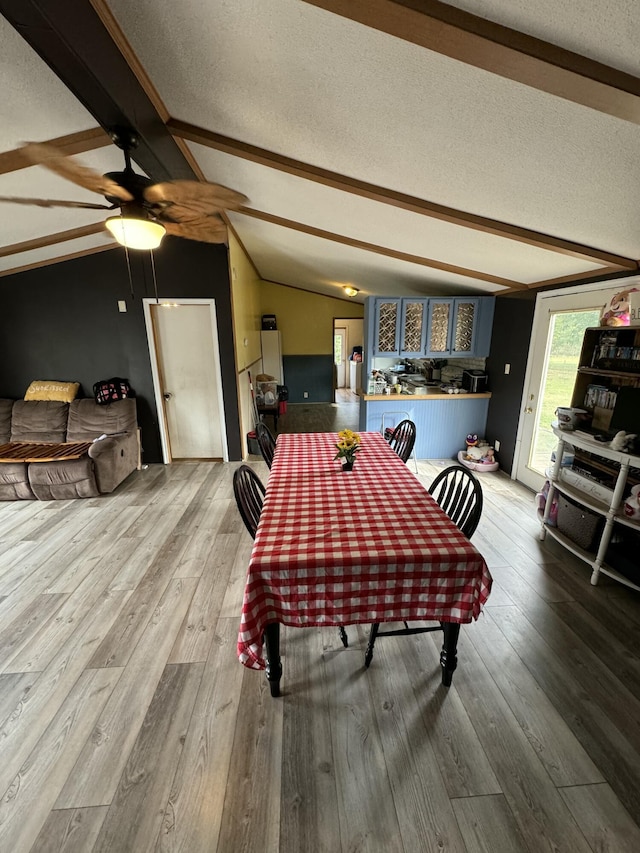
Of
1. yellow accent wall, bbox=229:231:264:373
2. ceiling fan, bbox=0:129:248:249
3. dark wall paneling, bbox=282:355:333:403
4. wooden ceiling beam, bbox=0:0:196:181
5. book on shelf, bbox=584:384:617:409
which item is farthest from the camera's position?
dark wall paneling, bbox=282:355:333:403

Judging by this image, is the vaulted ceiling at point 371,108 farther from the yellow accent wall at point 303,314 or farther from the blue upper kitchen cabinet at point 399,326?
the yellow accent wall at point 303,314

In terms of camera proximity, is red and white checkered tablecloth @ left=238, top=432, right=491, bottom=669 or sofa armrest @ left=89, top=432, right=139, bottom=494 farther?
sofa armrest @ left=89, top=432, right=139, bottom=494

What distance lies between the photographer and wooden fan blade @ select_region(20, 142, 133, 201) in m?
1.31

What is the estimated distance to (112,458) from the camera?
12.0 ft

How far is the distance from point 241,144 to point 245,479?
80.2 inches

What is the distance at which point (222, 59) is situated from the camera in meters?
1.41

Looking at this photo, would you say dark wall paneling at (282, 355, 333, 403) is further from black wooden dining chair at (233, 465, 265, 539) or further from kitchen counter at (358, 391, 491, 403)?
black wooden dining chair at (233, 465, 265, 539)

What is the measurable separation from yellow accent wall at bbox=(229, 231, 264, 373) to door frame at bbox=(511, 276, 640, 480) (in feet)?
10.9

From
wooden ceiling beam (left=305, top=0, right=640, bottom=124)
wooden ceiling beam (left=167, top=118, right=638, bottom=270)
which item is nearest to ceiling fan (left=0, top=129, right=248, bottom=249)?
wooden ceiling beam (left=167, top=118, right=638, bottom=270)

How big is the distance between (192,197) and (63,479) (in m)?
3.08

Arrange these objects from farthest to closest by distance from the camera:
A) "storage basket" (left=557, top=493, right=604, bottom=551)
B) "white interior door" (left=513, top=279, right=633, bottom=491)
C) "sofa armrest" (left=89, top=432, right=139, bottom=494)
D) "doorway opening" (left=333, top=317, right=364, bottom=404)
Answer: "doorway opening" (left=333, top=317, right=364, bottom=404) → "sofa armrest" (left=89, top=432, right=139, bottom=494) → "white interior door" (left=513, top=279, right=633, bottom=491) → "storage basket" (left=557, top=493, right=604, bottom=551)

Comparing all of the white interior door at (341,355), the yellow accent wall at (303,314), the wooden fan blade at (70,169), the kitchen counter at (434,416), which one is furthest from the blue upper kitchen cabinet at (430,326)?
the white interior door at (341,355)

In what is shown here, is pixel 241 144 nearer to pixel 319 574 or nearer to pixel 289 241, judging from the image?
pixel 289 241

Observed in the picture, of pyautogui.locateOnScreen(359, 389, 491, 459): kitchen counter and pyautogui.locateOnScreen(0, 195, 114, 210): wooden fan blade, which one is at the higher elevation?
A: pyautogui.locateOnScreen(0, 195, 114, 210): wooden fan blade
